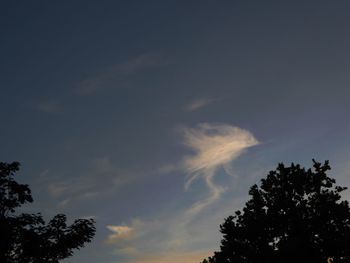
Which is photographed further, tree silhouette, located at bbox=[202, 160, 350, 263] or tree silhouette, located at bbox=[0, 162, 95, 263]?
tree silhouette, located at bbox=[202, 160, 350, 263]

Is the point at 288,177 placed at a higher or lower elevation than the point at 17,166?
higher

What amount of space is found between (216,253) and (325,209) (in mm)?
10452

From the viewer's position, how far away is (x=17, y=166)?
16.3 meters

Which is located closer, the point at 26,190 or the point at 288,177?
the point at 26,190

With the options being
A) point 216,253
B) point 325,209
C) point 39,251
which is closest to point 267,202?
point 325,209

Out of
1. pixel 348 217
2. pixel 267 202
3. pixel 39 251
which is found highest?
pixel 267 202

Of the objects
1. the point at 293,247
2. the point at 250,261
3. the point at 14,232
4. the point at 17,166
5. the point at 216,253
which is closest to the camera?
the point at 14,232

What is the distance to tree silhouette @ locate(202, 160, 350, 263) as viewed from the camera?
90.5 ft

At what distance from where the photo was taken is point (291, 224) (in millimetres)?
28938

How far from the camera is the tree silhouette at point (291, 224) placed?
27578 mm

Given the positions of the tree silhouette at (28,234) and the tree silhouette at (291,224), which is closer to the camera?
the tree silhouette at (28,234)

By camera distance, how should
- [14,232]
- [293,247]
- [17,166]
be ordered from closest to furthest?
[14,232] → [17,166] → [293,247]

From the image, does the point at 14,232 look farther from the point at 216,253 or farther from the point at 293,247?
the point at 216,253

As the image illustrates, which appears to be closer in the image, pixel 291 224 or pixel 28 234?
pixel 28 234
